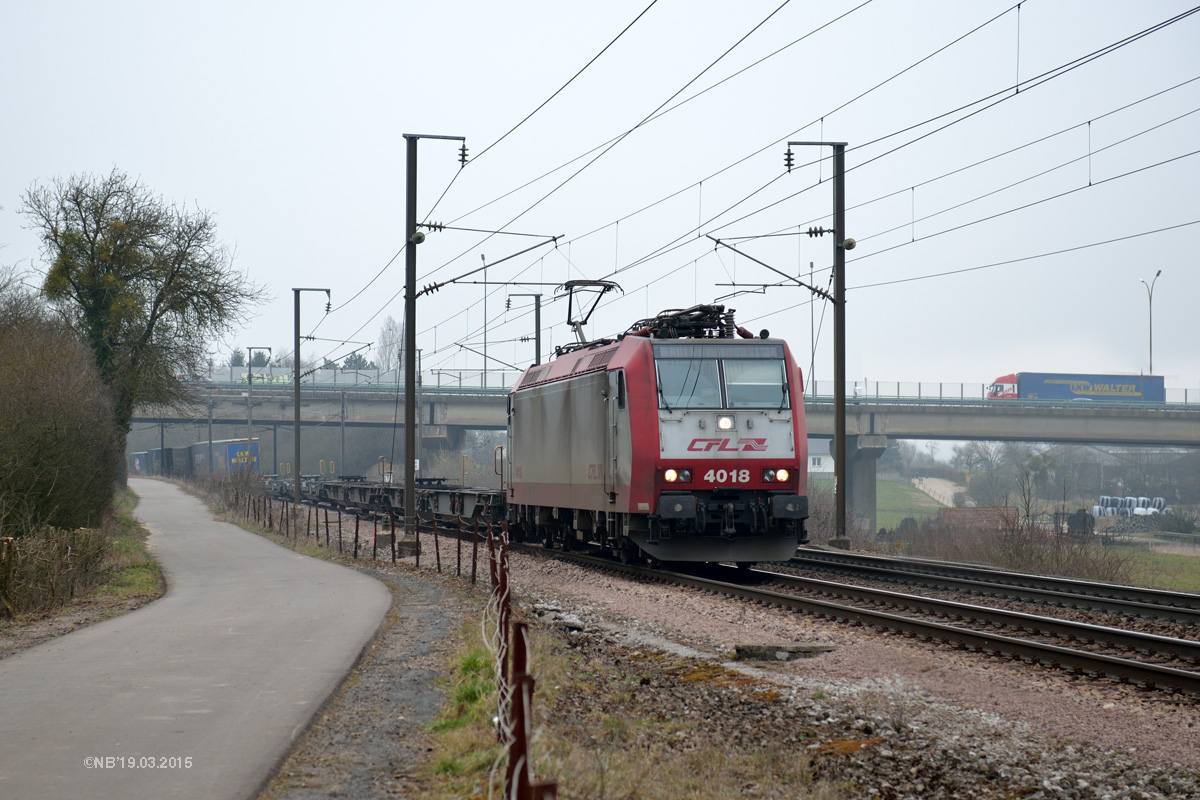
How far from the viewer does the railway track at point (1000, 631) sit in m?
8.84

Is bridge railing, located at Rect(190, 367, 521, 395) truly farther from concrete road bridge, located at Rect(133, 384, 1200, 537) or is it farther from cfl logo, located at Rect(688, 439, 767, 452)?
cfl logo, located at Rect(688, 439, 767, 452)

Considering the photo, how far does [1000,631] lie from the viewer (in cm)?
1137

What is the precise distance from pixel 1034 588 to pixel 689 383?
557cm

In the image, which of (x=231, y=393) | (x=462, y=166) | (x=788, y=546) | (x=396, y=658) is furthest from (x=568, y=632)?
(x=231, y=393)

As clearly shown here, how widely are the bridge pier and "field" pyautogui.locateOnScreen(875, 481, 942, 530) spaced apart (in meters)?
12.7

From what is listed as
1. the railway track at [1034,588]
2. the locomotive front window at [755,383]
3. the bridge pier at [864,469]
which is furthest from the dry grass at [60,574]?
the bridge pier at [864,469]

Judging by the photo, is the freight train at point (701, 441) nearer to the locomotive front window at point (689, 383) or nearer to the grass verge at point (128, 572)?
the locomotive front window at point (689, 383)

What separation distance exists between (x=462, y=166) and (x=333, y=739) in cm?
1720

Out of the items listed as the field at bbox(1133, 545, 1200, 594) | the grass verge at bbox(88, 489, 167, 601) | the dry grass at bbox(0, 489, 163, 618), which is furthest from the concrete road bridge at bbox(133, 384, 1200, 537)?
the dry grass at bbox(0, 489, 163, 618)

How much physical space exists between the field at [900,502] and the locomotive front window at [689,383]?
62709 millimetres

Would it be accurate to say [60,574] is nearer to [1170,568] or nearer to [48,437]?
[48,437]

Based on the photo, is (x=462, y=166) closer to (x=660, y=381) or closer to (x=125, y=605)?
(x=660, y=381)

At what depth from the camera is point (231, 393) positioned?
244 ft

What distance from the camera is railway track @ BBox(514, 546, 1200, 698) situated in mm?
8836
